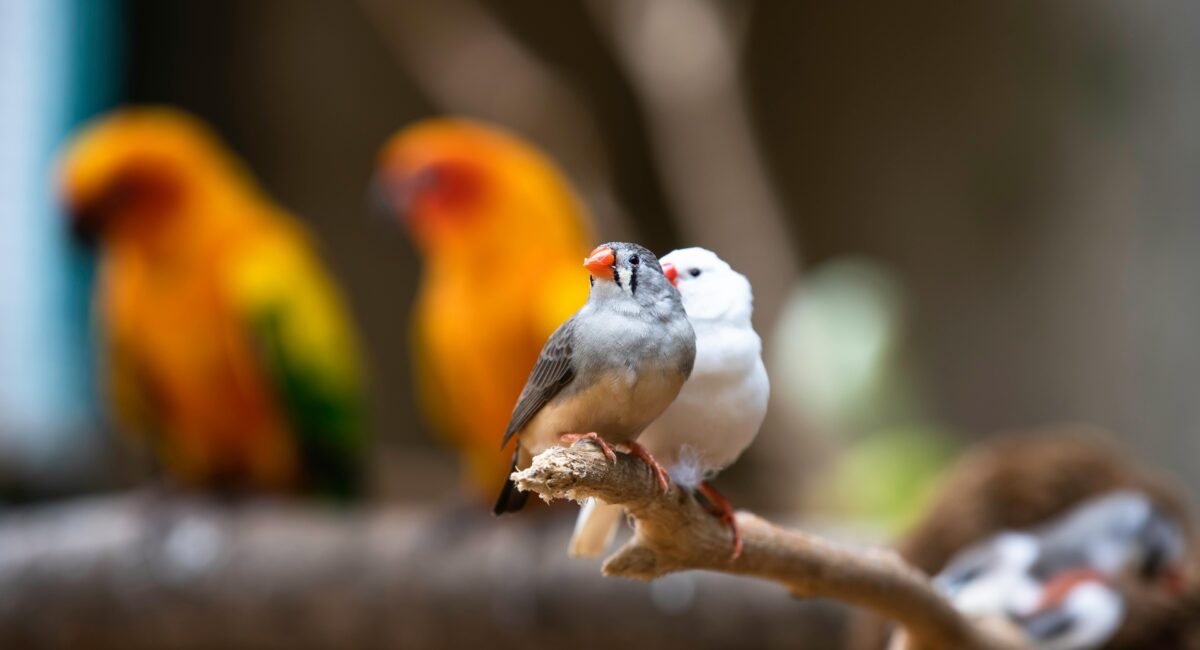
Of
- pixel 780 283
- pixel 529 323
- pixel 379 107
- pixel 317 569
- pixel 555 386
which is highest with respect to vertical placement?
pixel 379 107

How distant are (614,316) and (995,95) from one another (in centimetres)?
235

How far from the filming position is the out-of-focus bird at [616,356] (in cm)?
42

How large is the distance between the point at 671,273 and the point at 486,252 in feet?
2.40

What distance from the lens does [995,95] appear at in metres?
2.55

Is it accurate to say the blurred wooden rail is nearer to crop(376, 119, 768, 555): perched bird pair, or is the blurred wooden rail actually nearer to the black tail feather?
crop(376, 119, 768, 555): perched bird pair

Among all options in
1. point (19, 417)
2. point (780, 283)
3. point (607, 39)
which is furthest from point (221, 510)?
point (607, 39)

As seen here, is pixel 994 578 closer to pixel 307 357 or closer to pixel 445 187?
pixel 445 187

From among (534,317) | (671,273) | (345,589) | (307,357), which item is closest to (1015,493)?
(534,317)

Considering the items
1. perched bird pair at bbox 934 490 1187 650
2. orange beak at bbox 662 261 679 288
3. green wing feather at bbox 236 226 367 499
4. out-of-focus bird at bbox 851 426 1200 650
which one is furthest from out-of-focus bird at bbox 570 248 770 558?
green wing feather at bbox 236 226 367 499

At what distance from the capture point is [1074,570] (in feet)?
2.94

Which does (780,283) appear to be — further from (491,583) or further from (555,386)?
(555,386)

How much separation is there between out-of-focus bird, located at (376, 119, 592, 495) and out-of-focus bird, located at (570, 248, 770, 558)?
0.51 m

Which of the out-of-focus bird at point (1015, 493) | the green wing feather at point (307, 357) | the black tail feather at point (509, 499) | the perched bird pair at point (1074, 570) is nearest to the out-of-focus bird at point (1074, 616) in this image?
the perched bird pair at point (1074, 570)

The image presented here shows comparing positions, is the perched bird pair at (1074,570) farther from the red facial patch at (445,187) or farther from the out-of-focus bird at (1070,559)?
the red facial patch at (445,187)
